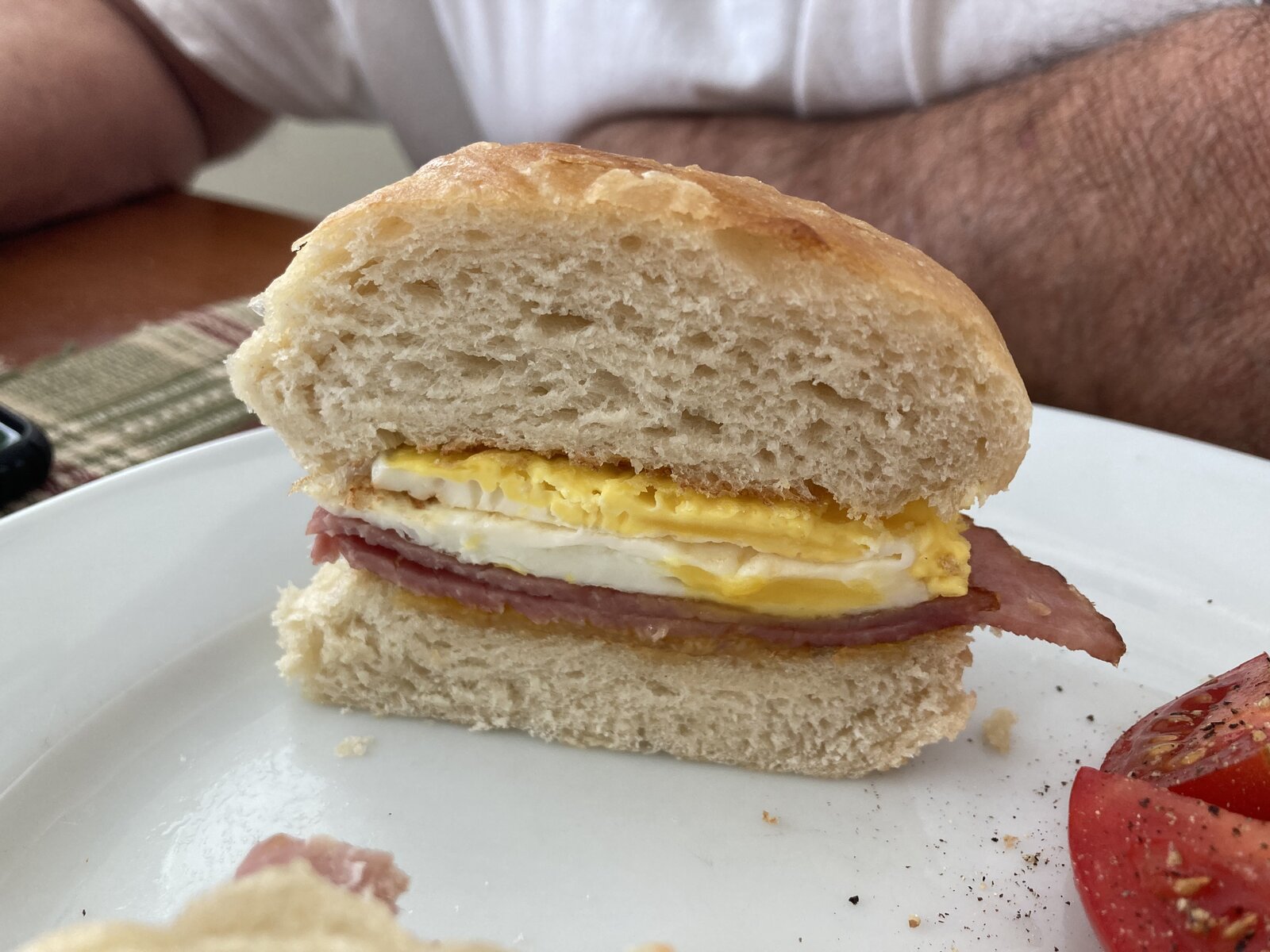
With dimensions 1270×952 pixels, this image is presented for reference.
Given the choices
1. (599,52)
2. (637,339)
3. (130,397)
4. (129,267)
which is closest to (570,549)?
(637,339)

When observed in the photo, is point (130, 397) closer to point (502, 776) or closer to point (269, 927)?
point (502, 776)

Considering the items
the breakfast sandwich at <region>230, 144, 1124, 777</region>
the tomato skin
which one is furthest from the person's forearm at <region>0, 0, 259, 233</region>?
the tomato skin

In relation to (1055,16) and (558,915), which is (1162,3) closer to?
(1055,16)

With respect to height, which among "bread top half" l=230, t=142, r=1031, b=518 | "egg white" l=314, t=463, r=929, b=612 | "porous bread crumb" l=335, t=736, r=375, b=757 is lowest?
"porous bread crumb" l=335, t=736, r=375, b=757

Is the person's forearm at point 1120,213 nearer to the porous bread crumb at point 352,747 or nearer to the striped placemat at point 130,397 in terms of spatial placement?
the striped placemat at point 130,397

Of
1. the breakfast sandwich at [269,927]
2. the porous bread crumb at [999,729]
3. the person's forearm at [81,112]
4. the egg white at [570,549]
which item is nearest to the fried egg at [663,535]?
the egg white at [570,549]

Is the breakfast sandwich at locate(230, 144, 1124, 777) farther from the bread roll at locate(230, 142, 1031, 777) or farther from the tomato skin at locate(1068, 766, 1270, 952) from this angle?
the tomato skin at locate(1068, 766, 1270, 952)
